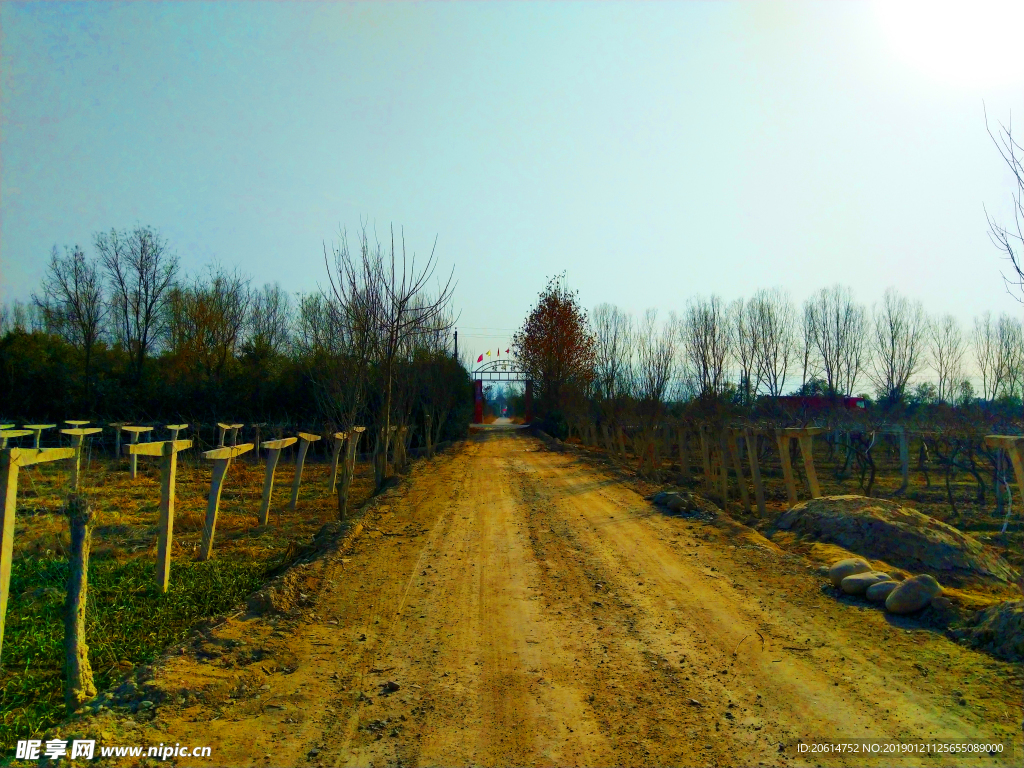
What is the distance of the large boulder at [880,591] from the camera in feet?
23.3

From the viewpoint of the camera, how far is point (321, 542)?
9781 mm

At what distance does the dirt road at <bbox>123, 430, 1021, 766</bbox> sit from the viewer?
4.15m

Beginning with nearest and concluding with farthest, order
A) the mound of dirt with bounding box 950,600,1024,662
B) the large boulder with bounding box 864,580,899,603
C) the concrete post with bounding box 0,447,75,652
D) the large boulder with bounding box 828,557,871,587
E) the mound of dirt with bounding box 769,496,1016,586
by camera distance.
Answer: the concrete post with bounding box 0,447,75,652
the mound of dirt with bounding box 950,600,1024,662
the large boulder with bounding box 864,580,899,603
the large boulder with bounding box 828,557,871,587
the mound of dirt with bounding box 769,496,1016,586

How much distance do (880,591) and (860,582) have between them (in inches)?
10.3

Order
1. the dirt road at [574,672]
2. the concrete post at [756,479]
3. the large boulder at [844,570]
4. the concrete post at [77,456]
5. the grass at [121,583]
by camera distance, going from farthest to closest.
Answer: the concrete post at [756,479], the concrete post at [77,456], the large boulder at [844,570], the grass at [121,583], the dirt road at [574,672]

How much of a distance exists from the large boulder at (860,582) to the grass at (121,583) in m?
6.34

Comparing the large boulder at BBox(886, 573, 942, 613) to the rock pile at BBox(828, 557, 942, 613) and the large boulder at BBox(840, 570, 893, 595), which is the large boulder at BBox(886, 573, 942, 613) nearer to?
the rock pile at BBox(828, 557, 942, 613)

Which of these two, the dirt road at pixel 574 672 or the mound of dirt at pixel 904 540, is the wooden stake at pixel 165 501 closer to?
the dirt road at pixel 574 672

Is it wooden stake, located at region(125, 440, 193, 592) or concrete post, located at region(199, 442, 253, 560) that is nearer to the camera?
wooden stake, located at region(125, 440, 193, 592)

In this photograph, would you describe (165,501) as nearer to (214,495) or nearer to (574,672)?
(214,495)

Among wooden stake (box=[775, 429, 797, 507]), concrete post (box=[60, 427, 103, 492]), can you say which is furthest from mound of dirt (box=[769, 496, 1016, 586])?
concrete post (box=[60, 427, 103, 492])

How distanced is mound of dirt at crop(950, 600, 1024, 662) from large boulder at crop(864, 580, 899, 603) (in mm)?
930

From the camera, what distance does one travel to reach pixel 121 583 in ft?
24.6

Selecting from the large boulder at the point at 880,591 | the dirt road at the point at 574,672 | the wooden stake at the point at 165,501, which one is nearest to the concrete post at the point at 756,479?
the dirt road at the point at 574,672
